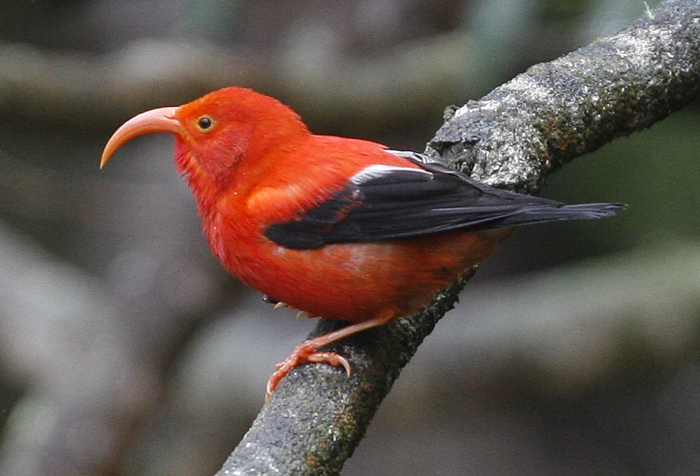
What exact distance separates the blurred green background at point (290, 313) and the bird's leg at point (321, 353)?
7.98 ft

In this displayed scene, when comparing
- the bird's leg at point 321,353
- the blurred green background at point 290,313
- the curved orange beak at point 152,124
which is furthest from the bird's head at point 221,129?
the blurred green background at point 290,313

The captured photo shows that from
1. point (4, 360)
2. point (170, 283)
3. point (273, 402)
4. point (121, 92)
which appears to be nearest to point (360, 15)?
point (121, 92)

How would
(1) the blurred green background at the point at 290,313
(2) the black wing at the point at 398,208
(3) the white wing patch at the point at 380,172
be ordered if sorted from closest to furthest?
1. (2) the black wing at the point at 398,208
2. (3) the white wing patch at the point at 380,172
3. (1) the blurred green background at the point at 290,313

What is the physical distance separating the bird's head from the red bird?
0.53 feet

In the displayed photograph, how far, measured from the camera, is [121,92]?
7.73 meters

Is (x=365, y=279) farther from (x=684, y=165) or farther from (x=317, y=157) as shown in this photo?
(x=684, y=165)

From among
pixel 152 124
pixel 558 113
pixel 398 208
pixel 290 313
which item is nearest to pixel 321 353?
pixel 398 208

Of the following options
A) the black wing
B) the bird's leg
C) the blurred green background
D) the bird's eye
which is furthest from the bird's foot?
the blurred green background

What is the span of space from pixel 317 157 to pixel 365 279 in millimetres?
569

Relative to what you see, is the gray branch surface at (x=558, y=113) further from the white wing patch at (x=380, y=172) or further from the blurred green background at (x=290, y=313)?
the blurred green background at (x=290, y=313)

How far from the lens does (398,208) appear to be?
3.42 meters

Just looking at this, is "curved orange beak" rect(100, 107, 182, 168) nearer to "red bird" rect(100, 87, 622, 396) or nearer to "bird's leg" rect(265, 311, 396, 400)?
"red bird" rect(100, 87, 622, 396)

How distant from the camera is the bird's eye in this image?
151 inches

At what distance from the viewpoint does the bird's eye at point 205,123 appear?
3840mm
